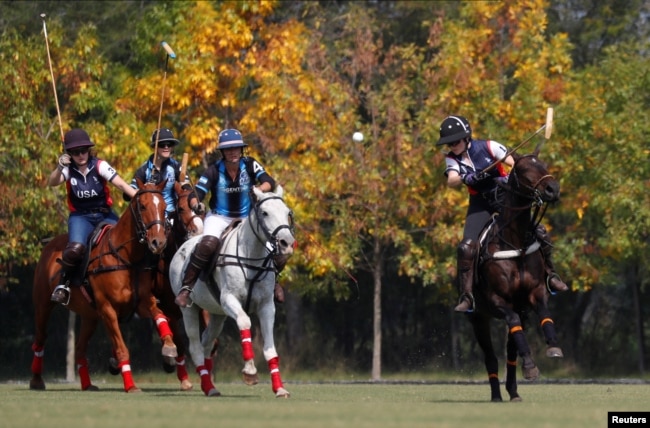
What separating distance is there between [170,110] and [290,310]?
1019 cm

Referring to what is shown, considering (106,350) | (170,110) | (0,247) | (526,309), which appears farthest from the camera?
(106,350)

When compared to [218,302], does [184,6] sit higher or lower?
higher

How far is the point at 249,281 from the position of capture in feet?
58.3

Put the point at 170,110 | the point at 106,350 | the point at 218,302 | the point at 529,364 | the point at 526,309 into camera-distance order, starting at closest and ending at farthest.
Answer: the point at 529,364, the point at 526,309, the point at 218,302, the point at 170,110, the point at 106,350

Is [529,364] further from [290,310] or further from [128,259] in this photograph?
[290,310]

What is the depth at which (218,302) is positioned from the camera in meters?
18.5

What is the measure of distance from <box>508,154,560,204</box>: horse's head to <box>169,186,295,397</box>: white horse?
2.56 metres

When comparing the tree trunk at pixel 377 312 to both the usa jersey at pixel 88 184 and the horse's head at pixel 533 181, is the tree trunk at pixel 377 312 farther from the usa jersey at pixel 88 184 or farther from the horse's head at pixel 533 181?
the horse's head at pixel 533 181

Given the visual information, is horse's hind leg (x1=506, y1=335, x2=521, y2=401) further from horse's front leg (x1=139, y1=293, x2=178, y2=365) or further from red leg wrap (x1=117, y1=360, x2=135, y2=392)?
red leg wrap (x1=117, y1=360, x2=135, y2=392)

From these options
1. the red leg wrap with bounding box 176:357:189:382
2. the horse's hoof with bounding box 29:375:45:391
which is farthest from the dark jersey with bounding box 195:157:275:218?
the horse's hoof with bounding box 29:375:45:391

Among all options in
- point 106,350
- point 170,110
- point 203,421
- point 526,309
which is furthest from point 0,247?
point 203,421

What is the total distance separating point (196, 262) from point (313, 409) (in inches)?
165

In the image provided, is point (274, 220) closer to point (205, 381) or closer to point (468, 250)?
point (468, 250)

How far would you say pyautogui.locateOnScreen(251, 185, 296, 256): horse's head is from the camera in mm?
16844
